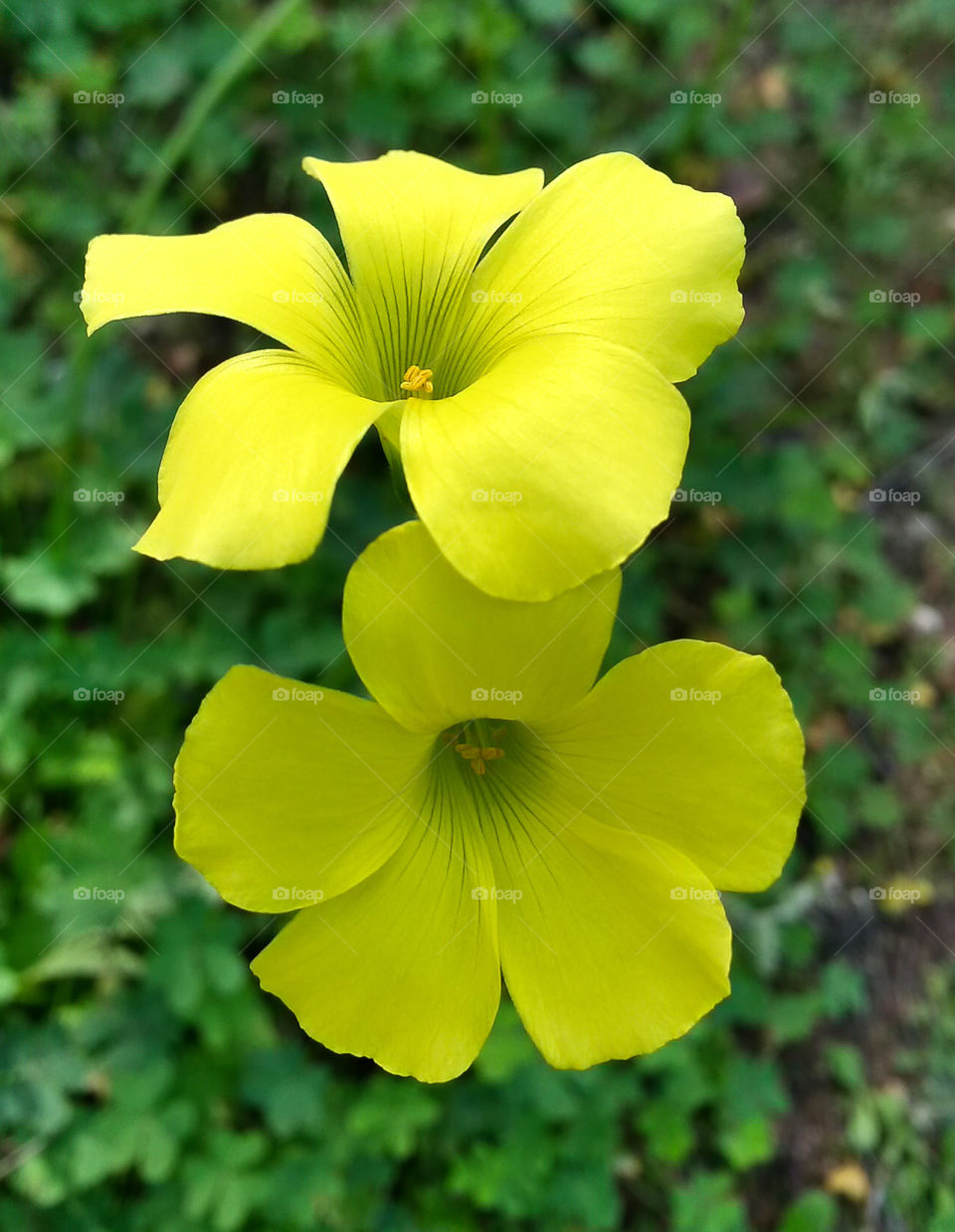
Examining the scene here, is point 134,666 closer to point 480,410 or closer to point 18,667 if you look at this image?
point 18,667

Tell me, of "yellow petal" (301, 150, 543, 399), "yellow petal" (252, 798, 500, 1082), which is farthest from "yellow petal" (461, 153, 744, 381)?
"yellow petal" (252, 798, 500, 1082)

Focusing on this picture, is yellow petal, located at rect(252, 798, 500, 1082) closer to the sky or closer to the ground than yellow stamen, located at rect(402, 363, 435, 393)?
closer to the ground

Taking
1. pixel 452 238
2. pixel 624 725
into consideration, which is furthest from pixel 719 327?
pixel 624 725

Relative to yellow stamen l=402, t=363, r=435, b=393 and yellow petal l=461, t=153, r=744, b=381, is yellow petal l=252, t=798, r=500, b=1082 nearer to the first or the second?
yellow stamen l=402, t=363, r=435, b=393

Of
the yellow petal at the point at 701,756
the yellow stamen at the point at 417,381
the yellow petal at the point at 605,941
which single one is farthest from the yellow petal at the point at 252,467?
the yellow petal at the point at 605,941

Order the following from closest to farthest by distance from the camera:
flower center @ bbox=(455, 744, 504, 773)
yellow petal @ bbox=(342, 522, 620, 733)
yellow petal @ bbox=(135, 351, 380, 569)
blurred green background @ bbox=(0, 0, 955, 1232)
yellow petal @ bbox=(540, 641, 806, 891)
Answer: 1. yellow petal @ bbox=(135, 351, 380, 569)
2. yellow petal @ bbox=(342, 522, 620, 733)
3. yellow petal @ bbox=(540, 641, 806, 891)
4. flower center @ bbox=(455, 744, 504, 773)
5. blurred green background @ bbox=(0, 0, 955, 1232)

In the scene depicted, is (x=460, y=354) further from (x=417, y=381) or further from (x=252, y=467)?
(x=252, y=467)
